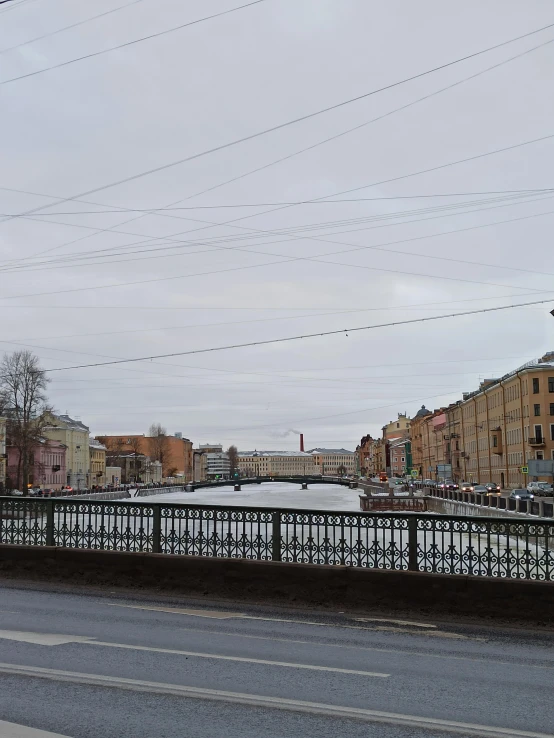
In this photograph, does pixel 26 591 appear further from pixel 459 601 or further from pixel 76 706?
pixel 76 706

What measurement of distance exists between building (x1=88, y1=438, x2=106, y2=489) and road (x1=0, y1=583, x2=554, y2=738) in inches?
6138

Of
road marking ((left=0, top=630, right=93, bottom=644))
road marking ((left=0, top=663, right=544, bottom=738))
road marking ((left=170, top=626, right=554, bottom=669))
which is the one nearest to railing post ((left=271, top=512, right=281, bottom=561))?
road marking ((left=170, top=626, right=554, bottom=669))

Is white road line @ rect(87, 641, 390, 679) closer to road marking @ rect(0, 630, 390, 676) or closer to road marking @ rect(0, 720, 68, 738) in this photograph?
road marking @ rect(0, 630, 390, 676)

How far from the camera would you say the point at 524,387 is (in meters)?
92.8

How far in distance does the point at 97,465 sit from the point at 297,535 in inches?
6386

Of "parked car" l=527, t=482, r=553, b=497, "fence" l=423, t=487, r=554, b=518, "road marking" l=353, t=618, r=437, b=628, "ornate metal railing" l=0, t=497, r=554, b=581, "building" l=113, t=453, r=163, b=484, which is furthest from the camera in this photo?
"building" l=113, t=453, r=163, b=484

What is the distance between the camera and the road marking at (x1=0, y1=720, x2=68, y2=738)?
5688 millimetres

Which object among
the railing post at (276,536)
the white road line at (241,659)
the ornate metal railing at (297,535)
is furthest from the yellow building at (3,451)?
the white road line at (241,659)

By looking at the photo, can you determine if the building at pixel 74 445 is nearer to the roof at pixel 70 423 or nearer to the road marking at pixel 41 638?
the roof at pixel 70 423

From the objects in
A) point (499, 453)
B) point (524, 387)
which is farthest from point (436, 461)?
point (524, 387)

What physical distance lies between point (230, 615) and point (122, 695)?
469 cm

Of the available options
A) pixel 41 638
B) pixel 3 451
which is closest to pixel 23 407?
pixel 3 451

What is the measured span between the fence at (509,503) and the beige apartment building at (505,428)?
4344mm

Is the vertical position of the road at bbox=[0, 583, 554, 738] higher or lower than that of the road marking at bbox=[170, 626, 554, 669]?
higher
